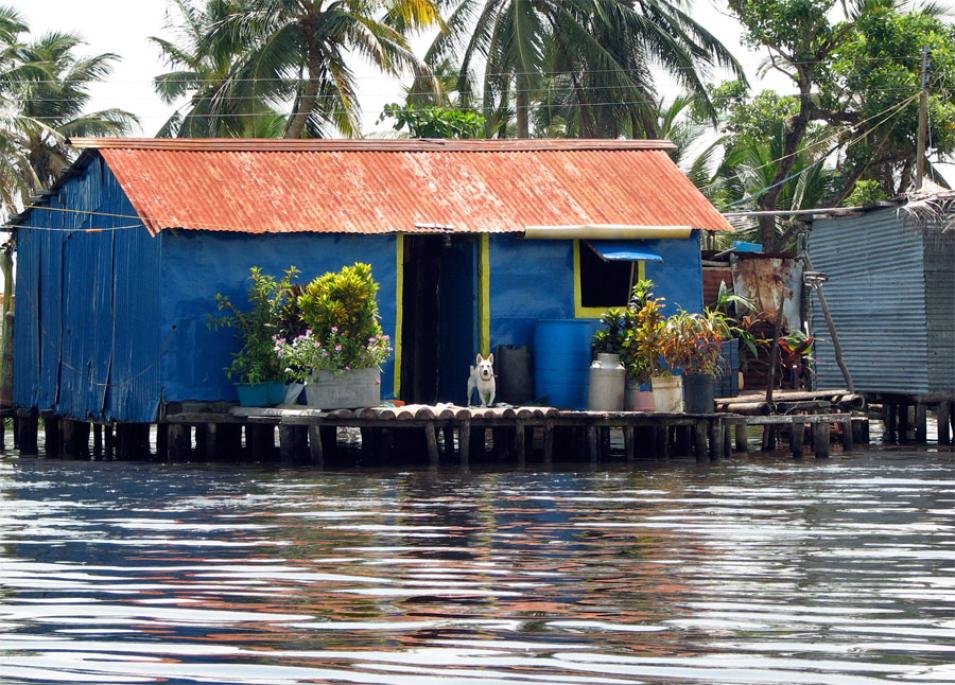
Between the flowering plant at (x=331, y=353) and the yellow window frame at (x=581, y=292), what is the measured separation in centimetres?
344

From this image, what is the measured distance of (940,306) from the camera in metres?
25.8

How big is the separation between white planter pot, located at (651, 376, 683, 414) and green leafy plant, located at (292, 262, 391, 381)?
11.4 ft

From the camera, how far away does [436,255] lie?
24859mm

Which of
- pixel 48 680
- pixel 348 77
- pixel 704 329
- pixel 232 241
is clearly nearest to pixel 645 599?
pixel 48 680

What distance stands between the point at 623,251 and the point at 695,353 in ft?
7.17

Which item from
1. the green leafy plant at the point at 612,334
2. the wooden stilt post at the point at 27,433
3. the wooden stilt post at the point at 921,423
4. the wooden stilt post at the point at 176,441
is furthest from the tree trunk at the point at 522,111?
the wooden stilt post at the point at 176,441

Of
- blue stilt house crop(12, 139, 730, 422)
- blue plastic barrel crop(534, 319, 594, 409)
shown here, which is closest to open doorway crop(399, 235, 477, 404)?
blue stilt house crop(12, 139, 730, 422)

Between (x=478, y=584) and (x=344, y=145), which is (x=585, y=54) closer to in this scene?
(x=344, y=145)

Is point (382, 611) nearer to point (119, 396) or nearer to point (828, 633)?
point (828, 633)

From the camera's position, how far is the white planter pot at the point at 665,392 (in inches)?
864

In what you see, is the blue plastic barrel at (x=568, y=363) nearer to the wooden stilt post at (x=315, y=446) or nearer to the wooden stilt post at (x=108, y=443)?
the wooden stilt post at (x=315, y=446)

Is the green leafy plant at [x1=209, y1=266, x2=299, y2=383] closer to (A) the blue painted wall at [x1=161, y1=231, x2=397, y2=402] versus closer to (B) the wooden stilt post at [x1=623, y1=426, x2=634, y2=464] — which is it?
(A) the blue painted wall at [x1=161, y1=231, x2=397, y2=402]

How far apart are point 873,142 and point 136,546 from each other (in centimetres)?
2816

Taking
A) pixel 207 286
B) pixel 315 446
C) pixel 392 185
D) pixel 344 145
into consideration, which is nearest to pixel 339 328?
pixel 315 446
